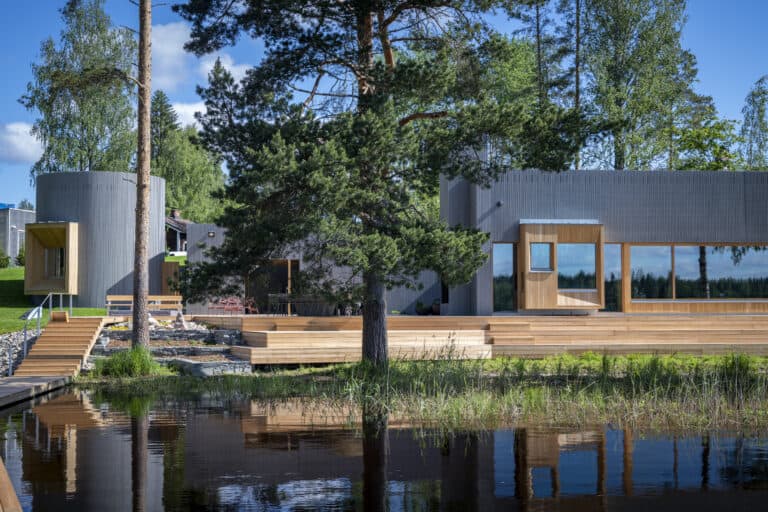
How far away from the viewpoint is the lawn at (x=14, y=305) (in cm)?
1840

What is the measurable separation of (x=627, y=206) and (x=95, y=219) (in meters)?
15.2

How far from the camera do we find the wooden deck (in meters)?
15.7

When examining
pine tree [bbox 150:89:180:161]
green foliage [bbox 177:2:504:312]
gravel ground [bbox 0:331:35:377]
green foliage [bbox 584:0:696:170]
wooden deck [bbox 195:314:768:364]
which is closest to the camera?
green foliage [bbox 177:2:504:312]

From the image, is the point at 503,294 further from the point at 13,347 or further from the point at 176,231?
the point at 176,231

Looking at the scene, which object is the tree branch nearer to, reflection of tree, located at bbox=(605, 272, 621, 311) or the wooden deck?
the wooden deck

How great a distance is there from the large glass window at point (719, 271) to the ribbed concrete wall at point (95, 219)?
15.7 m

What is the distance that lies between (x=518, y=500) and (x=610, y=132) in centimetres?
803

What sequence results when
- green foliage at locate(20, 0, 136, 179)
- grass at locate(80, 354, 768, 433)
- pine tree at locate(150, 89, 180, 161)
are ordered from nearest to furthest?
grass at locate(80, 354, 768, 433) → green foliage at locate(20, 0, 136, 179) → pine tree at locate(150, 89, 180, 161)

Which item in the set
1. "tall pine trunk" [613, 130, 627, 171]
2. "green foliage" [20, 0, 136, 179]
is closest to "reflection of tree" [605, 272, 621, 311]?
"tall pine trunk" [613, 130, 627, 171]

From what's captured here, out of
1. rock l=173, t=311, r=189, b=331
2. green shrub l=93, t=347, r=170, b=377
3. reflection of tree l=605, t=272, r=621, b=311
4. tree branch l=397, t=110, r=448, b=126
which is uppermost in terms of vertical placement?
tree branch l=397, t=110, r=448, b=126

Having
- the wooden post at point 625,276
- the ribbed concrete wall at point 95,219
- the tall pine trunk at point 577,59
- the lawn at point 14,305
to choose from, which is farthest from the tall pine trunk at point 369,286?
the tall pine trunk at point 577,59

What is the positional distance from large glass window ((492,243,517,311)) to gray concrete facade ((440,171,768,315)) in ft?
0.95

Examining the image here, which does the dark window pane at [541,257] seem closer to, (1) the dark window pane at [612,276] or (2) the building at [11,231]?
(1) the dark window pane at [612,276]

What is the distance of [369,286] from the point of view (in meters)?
12.3
